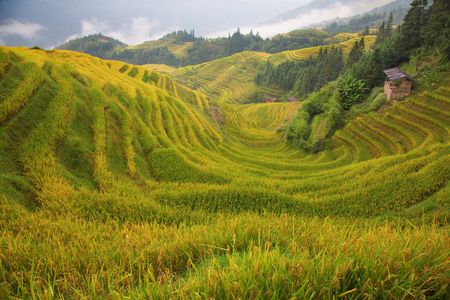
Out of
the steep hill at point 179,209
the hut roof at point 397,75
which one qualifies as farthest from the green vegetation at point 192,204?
the hut roof at point 397,75

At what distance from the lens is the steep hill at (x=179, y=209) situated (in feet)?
5.86

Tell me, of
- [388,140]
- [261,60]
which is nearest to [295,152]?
[388,140]

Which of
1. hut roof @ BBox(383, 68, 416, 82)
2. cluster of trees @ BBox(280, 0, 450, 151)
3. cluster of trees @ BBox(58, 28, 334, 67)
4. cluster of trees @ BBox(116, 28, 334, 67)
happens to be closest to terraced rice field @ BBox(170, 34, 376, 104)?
cluster of trees @ BBox(116, 28, 334, 67)

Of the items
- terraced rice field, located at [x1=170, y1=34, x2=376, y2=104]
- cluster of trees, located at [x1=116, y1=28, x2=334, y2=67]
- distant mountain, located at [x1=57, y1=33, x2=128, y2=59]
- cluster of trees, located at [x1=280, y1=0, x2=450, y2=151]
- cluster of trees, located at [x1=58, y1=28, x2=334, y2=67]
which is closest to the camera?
cluster of trees, located at [x1=280, y1=0, x2=450, y2=151]

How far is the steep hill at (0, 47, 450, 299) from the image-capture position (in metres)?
1.79

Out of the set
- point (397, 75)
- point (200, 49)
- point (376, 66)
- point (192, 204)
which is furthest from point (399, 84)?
point (200, 49)

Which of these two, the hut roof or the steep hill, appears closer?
the steep hill

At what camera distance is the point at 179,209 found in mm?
6371

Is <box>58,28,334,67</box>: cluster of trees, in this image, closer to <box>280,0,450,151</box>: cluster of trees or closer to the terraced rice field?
the terraced rice field

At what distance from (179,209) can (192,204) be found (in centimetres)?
79

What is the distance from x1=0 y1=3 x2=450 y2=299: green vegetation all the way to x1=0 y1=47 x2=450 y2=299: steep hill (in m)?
0.03

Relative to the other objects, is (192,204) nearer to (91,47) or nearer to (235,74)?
(235,74)

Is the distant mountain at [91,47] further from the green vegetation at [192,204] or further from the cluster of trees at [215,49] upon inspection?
the green vegetation at [192,204]

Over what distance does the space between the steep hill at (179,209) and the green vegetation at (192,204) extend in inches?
1.2
